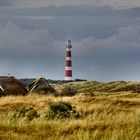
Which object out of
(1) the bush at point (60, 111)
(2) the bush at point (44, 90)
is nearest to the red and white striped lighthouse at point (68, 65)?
(2) the bush at point (44, 90)

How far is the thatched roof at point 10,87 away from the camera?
207 ft

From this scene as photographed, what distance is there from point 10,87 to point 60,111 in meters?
36.3

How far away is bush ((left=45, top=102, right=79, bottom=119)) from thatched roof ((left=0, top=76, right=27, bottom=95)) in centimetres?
3376

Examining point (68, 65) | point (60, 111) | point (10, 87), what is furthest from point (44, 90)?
point (68, 65)

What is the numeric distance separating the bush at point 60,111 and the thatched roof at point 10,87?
111 feet

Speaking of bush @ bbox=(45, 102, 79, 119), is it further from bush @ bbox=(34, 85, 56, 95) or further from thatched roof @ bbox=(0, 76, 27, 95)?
bush @ bbox=(34, 85, 56, 95)

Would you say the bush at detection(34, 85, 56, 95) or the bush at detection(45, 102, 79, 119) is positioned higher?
the bush at detection(34, 85, 56, 95)

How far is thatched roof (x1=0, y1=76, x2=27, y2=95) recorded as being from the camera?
6312 centimetres

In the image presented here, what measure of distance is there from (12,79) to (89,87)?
8018 centimetres

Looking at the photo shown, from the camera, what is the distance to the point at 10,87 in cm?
6400

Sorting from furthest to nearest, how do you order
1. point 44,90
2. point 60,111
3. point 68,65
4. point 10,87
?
point 68,65 → point 44,90 → point 10,87 → point 60,111

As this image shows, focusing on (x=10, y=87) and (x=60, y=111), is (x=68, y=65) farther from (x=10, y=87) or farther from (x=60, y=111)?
(x=60, y=111)

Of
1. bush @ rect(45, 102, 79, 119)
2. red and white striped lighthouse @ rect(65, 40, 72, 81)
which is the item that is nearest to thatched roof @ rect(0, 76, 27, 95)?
bush @ rect(45, 102, 79, 119)

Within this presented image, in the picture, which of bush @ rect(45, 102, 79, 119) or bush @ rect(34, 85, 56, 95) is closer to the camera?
bush @ rect(45, 102, 79, 119)
